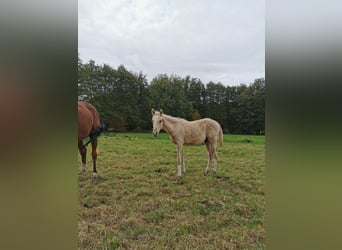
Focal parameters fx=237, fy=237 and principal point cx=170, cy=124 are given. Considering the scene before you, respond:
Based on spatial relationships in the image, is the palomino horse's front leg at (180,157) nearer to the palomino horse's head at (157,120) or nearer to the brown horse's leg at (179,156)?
the brown horse's leg at (179,156)

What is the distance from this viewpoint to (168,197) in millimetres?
1658

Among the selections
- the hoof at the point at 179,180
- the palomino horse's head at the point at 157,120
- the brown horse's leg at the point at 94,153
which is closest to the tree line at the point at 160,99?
the palomino horse's head at the point at 157,120

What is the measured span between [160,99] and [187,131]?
12.7 inches

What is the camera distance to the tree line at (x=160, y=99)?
5.20ft

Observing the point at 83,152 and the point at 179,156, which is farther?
the point at 179,156

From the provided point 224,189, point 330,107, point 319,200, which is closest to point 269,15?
point 330,107

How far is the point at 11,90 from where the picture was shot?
684 mm

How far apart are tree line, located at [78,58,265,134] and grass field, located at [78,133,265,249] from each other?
0.11 metres

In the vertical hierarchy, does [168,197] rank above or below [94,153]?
below

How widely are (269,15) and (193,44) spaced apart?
713 millimetres

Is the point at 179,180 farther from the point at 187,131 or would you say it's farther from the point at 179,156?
the point at 187,131

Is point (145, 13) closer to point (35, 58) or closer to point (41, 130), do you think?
point (35, 58)

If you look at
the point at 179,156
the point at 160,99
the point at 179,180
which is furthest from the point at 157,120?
the point at 179,180

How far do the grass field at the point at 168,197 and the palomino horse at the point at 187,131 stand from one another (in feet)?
0.15
